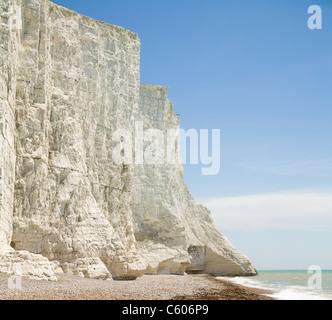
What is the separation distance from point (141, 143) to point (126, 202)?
7.31 m

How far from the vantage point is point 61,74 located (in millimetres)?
20797

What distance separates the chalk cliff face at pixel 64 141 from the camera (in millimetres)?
16922

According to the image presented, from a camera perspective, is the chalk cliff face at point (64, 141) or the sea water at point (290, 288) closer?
the chalk cliff face at point (64, 141)

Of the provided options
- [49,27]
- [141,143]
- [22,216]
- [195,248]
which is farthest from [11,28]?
[195,248]

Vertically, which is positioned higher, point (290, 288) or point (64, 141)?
point (64, 141)

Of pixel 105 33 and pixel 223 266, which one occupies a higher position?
pixel 105 33

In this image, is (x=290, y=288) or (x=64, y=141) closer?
(x=64, y=141)

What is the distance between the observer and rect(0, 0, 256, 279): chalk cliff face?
55.5ft

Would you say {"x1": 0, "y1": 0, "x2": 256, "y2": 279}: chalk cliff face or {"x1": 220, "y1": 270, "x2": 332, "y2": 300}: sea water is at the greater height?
{"x1": 0, "y1": 0, "x2": 256, "y2": 279}: chalk cliff face

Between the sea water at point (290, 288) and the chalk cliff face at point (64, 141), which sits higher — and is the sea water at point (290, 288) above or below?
below

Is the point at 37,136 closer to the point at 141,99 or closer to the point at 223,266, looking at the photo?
the point at 141,99

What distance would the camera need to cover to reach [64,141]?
790 inches

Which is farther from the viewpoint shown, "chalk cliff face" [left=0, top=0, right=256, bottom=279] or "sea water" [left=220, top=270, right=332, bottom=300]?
"sea water" [left=220, top=270, right=332, bottom=300]
